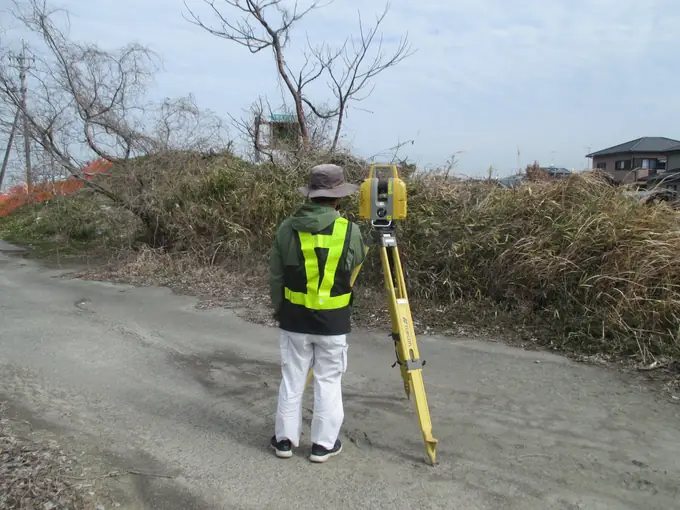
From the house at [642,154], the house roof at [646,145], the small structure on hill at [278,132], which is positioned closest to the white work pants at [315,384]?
the small structure on hill at [278,132]

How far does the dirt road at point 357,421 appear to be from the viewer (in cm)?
306

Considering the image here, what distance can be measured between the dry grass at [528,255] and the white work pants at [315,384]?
3.16 metres

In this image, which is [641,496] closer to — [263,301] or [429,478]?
[429,478]

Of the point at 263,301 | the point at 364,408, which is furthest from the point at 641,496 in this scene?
the point at 263,301

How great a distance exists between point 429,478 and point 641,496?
46.6 inches

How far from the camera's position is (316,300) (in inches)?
127

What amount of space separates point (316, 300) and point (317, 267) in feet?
0.66

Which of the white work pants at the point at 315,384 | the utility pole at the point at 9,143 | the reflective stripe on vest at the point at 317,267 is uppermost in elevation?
the utility pole at the point at 9,143

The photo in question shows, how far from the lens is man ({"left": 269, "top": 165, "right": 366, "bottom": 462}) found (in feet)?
10.6

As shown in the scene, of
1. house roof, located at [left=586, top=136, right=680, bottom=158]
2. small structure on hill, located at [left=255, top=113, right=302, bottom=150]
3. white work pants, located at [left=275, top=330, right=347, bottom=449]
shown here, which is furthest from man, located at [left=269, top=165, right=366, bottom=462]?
house roof, located at [left=586, top=136, right=680, bottom=158]

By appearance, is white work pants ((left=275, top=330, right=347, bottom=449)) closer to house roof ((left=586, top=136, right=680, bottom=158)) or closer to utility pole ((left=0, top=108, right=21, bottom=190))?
utility pole ((left=0, top=108, right=21, bottom=190))

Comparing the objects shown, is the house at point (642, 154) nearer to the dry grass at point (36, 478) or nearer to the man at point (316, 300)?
the man at point (316, 300)

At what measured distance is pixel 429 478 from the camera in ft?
10.5

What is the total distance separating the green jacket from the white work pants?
0.88ft
